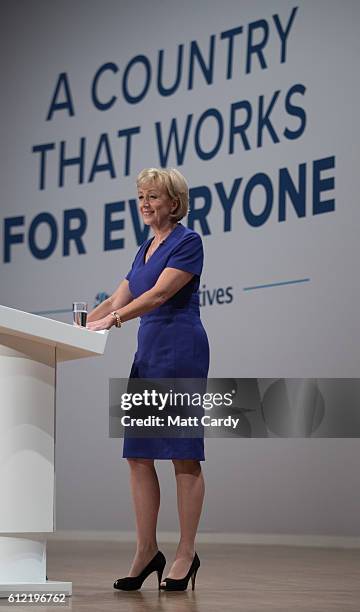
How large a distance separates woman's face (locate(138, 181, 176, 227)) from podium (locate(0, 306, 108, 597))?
637 millimetres

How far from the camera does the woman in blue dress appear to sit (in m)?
3.09

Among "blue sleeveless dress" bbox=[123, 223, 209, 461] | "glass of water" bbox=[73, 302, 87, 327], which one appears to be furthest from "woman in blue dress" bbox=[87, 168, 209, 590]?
"glass of water" bbox=[73, 302, 87, 327]

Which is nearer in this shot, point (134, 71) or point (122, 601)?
point (122, 601)

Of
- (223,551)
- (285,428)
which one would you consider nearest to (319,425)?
(285,428)

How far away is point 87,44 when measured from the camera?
6.27m

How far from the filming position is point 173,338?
3.16 m

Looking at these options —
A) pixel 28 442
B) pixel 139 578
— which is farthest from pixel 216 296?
pixel 28 442

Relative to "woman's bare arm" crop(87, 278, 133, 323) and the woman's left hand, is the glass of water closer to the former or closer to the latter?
the woman's left hand

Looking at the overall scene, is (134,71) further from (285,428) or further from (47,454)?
(47,454)

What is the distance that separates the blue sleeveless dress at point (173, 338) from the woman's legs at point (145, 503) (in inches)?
2.0

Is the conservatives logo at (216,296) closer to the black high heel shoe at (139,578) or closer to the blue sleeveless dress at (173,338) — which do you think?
the blue sleeveless dress at (173,338)

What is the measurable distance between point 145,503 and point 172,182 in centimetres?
97

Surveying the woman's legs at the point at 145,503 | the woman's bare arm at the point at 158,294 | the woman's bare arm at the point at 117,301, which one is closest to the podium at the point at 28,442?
the woman's bare arm at the point at 158,294

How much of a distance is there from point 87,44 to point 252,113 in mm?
1240
